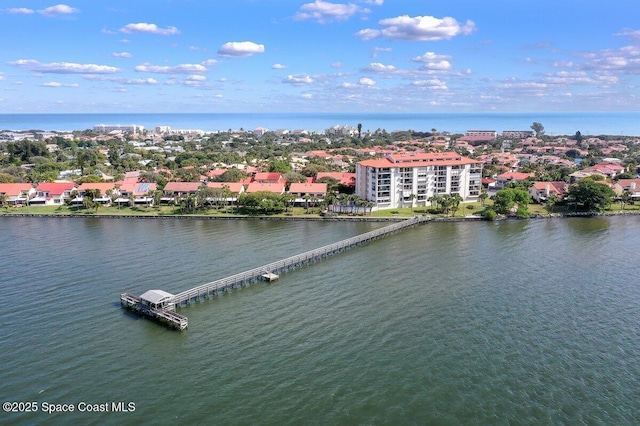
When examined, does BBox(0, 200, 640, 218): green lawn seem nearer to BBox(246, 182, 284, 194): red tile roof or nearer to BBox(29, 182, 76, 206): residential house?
BBox(29, 182, 76, 206): residential house

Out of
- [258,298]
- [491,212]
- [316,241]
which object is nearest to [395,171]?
[491,212]

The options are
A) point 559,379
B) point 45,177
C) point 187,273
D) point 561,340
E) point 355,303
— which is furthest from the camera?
point 45,177

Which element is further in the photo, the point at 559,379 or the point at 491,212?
the point at 491,212

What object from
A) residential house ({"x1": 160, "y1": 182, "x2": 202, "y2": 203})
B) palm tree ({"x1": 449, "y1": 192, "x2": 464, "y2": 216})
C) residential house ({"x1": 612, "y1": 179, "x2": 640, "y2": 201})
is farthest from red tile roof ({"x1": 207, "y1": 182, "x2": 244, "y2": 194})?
residential house ({"x1": 612, "y1": 179, "x2": 640, "y2": 201})

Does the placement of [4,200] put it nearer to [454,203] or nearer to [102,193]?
[102,193]

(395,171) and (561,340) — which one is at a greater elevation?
(395,171)

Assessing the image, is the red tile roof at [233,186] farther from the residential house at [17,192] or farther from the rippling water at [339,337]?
the residential house at [17,192]

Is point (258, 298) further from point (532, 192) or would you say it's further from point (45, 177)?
point (45, 177)
